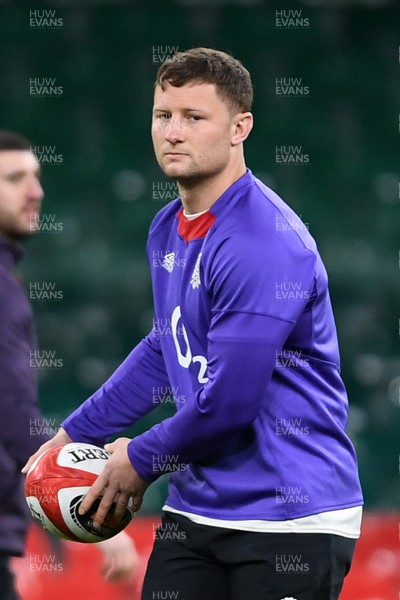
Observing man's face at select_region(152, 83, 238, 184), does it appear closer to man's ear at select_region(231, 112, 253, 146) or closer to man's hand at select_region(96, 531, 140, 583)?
man's ear at select_region(231, 112, 253, 146)

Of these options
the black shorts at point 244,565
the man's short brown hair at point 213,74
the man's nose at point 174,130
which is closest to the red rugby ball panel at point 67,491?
the black shorts at point 244,565

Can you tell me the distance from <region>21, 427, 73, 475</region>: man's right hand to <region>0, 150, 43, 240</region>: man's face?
594 millimetres

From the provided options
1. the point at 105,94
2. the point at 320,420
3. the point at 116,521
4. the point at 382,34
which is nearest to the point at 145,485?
the point at 116,521

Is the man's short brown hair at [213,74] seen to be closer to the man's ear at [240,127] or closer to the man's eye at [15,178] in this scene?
the man's ear at [240,127]

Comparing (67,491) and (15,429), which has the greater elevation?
(15,429)

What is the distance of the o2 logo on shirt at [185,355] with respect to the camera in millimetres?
2625

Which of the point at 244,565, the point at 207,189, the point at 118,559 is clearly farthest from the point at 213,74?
the point at 118,559

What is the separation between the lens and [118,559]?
9.52 feet

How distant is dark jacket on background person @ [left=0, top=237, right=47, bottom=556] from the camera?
2846 mm

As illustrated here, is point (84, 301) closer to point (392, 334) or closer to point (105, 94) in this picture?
point (105, 94)

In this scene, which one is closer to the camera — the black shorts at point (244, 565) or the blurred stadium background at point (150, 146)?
the black shorts at point (244, 565)

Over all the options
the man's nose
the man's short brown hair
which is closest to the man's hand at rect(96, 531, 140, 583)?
the man's nose

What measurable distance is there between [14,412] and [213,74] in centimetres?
97

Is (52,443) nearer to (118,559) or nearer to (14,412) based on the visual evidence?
(14,412)
